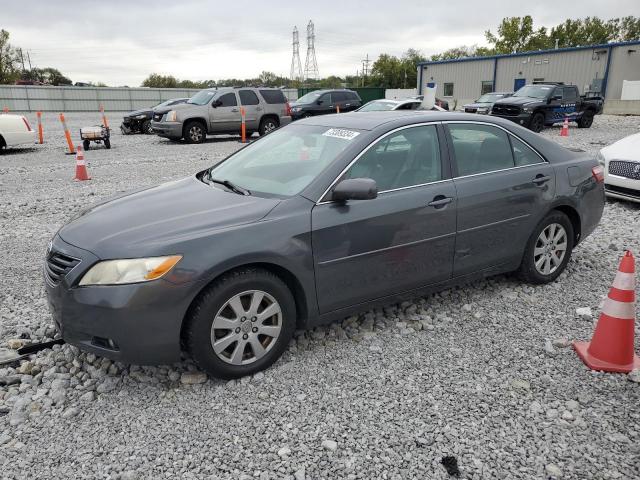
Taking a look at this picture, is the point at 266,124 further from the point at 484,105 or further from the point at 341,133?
the point at 341,133

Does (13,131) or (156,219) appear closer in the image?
(156,219)

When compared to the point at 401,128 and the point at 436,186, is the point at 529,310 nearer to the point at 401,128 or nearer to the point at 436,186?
the point at 436,186

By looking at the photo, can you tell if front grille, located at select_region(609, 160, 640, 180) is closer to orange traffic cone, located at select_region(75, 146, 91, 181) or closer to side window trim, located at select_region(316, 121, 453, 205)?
side window trim, located at select_region(316, 121, 453, 205)

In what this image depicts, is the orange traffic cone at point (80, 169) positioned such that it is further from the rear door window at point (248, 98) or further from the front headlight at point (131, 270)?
the rear door window at point (248, 98)

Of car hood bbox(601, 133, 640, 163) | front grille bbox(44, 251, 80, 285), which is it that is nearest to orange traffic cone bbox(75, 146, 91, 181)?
front grille bbox(44, 251, 80, 285)

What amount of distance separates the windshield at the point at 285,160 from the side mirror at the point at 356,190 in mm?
267

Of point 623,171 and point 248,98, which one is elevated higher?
point 248,98

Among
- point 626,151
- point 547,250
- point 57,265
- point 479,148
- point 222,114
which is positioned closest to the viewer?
point 57,265

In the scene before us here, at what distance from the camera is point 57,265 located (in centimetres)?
306

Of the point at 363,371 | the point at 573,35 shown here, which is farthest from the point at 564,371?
the point at 573,35

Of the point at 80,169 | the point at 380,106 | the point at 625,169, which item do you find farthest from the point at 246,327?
the point at 380,106

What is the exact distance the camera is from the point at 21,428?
110 inches

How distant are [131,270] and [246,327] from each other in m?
0.75

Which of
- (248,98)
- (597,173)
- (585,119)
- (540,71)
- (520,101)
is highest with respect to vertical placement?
(540,71)
